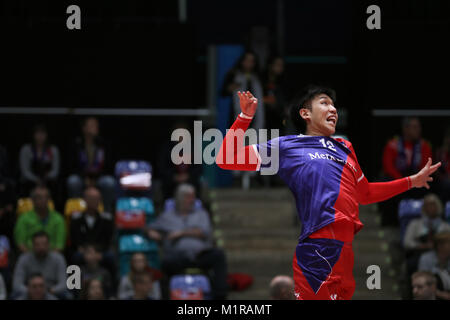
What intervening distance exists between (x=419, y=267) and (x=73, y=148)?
3936 mm

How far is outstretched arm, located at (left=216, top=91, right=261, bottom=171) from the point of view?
149 inches

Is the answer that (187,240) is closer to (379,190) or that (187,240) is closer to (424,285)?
(424,285)

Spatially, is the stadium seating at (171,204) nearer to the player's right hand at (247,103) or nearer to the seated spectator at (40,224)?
the seated spectator at (40,224)

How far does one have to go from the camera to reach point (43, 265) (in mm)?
7406

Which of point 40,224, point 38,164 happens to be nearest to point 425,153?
point 40,224

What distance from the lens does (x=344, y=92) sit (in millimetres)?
10680

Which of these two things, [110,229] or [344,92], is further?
[344,92]

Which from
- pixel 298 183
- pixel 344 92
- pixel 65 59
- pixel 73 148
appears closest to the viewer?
pixel 298 183

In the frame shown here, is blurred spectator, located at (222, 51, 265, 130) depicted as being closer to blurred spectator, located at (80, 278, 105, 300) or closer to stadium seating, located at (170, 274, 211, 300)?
stadium seating, located at (170, 274, 211, 300)

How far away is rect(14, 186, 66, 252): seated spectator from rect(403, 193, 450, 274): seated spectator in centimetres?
342

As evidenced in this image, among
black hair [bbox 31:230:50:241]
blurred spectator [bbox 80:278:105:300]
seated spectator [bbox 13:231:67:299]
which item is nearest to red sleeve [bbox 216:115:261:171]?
blurred spectator [bbox 80:278:105:300]
